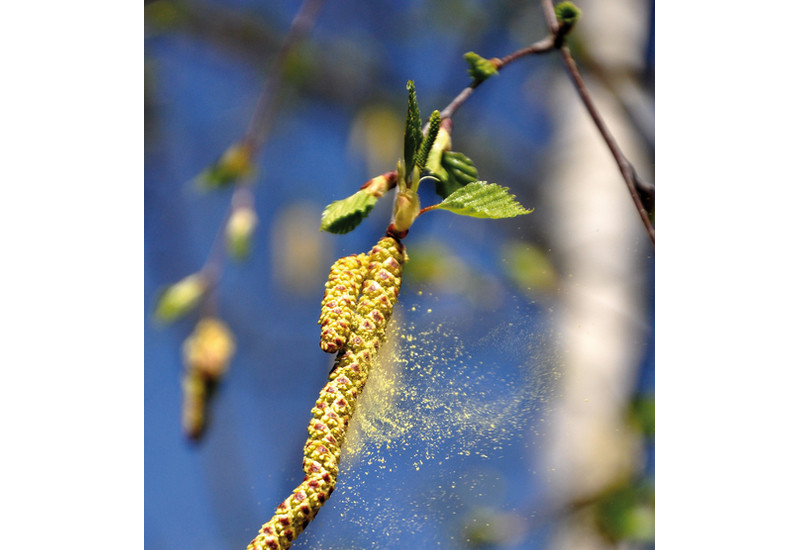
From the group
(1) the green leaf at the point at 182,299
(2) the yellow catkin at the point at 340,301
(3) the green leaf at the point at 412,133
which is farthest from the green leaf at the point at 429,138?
(1) the green leaf at the point at 182,299

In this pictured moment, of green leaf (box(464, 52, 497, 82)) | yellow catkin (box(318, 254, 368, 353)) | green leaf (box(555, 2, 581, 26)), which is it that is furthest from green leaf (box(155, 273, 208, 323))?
green leaf (box(555, 2, 581, 26))

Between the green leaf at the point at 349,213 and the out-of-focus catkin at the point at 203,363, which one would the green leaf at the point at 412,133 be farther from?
the out-of-focus catkin at the point at 203,363

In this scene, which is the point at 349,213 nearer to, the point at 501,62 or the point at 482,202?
the point at 482,202

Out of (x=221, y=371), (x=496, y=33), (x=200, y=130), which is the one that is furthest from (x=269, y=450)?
(x=496, y=33)

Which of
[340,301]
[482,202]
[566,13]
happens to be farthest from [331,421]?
[566,13]
